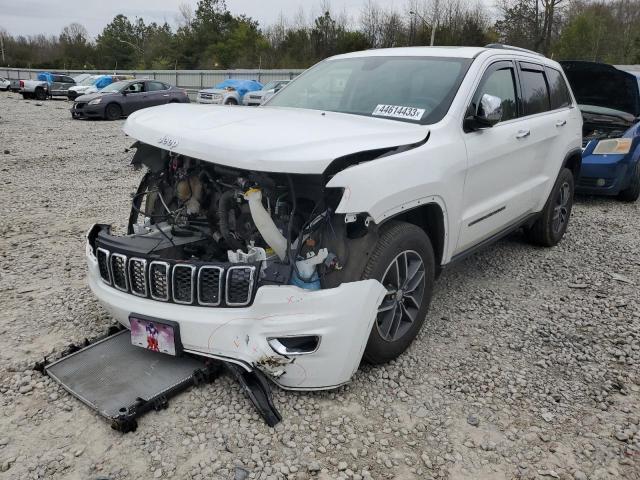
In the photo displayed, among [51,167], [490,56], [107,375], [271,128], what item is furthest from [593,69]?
[51,167]

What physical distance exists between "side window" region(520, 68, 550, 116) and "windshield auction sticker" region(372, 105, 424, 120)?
55.7 inches

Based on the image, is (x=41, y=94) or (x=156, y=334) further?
(x=41, y=94)

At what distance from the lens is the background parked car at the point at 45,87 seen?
2688 cm

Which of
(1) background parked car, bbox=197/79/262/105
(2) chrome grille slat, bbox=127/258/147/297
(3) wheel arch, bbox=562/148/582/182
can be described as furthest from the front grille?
(1) background parked car, bbox=197/79/262/105

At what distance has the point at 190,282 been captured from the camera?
2691 mm

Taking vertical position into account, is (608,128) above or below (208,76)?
below

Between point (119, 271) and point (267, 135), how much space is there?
1.12 m

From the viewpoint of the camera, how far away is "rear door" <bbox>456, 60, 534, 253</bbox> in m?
3.53

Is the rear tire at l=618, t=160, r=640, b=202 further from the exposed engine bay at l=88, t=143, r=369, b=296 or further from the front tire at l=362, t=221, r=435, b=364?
the exposed engine bay at l=88, t=143, r=369, b=296

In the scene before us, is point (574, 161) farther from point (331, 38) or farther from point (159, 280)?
point (331, 38)

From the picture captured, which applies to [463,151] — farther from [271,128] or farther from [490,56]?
[271,128]

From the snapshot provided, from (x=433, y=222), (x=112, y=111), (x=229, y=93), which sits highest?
(x=229, y=93)

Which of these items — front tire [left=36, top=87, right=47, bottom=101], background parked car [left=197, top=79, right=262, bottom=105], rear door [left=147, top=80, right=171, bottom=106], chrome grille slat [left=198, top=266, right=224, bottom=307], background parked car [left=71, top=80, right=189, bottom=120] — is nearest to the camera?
chrome grille slat [left=198, top=266, right=224, bottom=307]

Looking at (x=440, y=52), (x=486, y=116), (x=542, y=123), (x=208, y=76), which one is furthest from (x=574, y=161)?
(x=208, y=76)
